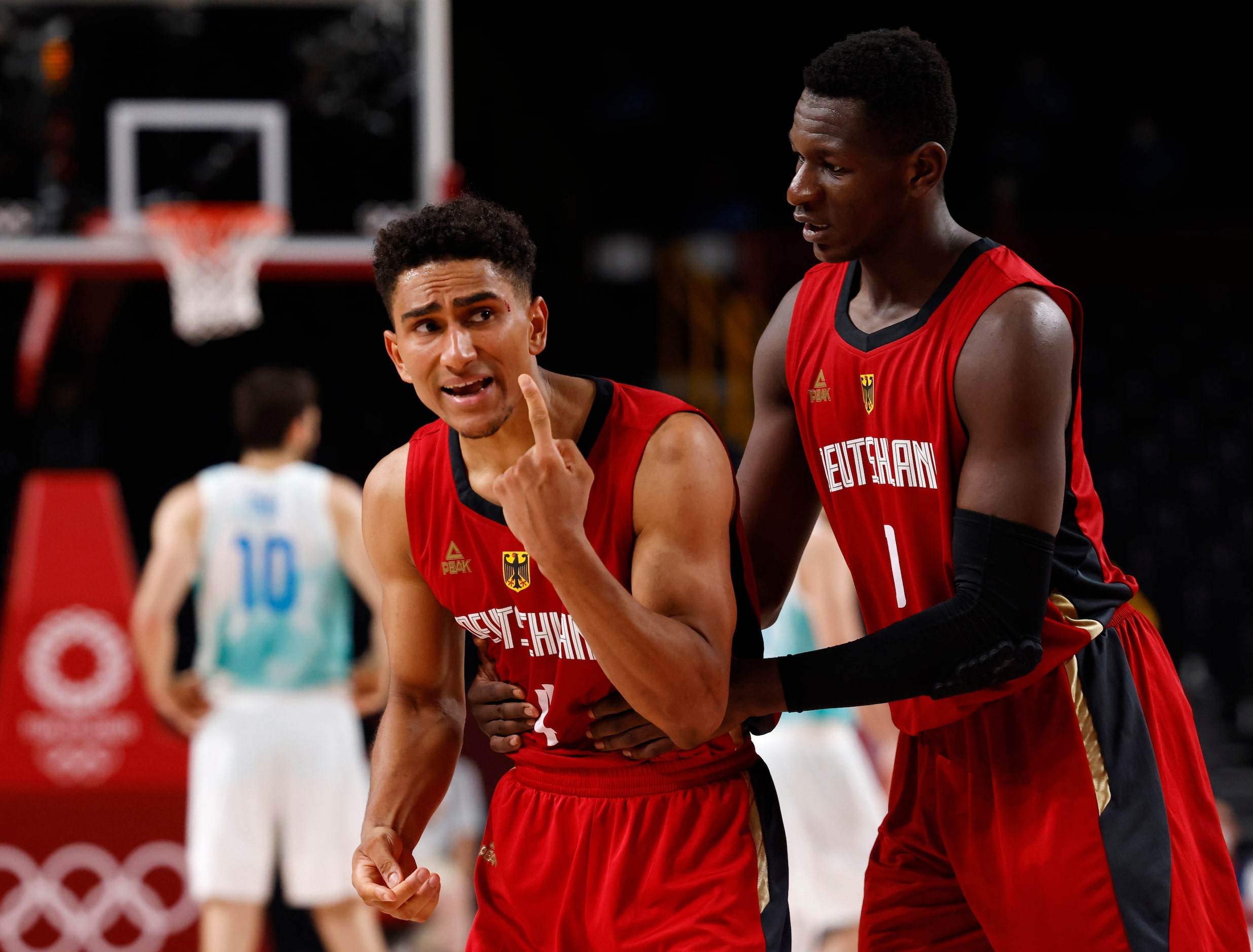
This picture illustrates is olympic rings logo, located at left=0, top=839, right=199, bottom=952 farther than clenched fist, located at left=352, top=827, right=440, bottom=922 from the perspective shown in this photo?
Yes

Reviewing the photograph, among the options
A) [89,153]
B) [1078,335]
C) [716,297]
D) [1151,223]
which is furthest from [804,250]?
[1078,335]

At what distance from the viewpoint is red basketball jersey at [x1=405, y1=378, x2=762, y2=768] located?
2.46 meters

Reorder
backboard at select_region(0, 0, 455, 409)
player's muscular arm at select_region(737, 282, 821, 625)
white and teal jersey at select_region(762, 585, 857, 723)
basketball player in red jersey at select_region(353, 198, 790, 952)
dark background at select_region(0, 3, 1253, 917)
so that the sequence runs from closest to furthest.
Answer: basketball player in red jersey at select_region(353, 198, 790, 952) < player's muscular arm at select_region(737, 282, 821, 625) < white and teal jersey at select_region(762, 585, 857, 723) < backboard at select_region(0, 0, 455, 409) < dark background at select_region(0, 3, 1253, 917)

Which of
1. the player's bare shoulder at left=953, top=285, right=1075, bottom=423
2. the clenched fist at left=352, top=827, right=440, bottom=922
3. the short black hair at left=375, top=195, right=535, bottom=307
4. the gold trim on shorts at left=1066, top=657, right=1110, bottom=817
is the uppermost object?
the short black hair at left=375, top=195, right=535, bottom=307

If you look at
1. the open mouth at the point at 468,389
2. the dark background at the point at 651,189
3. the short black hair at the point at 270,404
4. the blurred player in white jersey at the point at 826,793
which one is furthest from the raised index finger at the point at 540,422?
the dark background at the point at 651,189

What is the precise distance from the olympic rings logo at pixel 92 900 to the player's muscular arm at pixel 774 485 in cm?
460

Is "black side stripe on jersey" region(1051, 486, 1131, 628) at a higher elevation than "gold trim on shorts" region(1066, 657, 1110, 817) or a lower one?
higher

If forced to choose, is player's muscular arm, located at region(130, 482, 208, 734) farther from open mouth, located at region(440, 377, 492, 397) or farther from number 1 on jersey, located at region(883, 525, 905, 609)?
number 1 on jersey, located at region(883, 525, 905, 609)

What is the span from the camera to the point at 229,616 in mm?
5746

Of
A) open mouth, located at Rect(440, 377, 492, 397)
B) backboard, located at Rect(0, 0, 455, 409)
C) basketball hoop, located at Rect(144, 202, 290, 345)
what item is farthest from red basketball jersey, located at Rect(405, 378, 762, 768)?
backboard, located at Rect(0, 0, 455, 409)

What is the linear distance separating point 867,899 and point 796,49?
11864 mm

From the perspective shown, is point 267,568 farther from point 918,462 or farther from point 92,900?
point 918,462

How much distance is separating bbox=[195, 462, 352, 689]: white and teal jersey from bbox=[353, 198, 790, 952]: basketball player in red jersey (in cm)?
316

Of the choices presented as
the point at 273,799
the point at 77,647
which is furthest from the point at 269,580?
the point at 77,647
